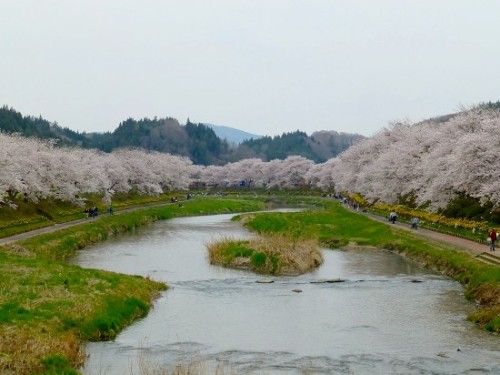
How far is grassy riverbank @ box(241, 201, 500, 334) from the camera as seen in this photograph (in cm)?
3238

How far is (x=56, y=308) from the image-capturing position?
2672 cm

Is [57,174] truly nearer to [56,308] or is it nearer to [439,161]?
[439,161]

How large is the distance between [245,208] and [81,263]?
71.9 metres

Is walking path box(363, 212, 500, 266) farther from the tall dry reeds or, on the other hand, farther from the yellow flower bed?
the tall dry reeds

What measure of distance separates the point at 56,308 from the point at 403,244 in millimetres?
35485

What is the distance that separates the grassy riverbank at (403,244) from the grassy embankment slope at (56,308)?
17.3 meters

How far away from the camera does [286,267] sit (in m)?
43.9

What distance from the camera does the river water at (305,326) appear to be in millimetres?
22453

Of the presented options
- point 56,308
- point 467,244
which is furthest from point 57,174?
point 56,308

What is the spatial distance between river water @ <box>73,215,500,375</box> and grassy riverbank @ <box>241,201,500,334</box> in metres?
0.98

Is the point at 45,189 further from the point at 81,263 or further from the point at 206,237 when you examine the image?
the point at 81,263

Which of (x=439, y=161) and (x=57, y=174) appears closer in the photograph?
(x=439, y=161)

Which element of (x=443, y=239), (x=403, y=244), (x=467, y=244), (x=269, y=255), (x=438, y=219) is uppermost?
(x=438, y=219)

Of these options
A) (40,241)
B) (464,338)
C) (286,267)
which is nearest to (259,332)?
(464,338)
